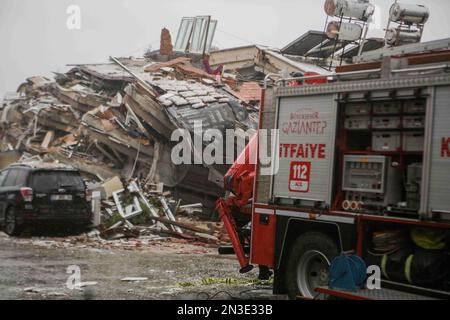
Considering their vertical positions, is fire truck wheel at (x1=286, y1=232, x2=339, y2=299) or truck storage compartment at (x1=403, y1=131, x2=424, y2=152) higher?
truck storage compartment at (x1=403, y1=131, x2=424, y2=152)

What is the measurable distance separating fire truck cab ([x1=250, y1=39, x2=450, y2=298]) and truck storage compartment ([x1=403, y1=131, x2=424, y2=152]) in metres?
0.01

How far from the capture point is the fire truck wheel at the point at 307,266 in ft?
29.1

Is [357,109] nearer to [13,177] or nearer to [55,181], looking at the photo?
[55,181]

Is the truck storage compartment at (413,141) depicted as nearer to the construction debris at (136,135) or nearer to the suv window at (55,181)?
the construction debris at (136,135)

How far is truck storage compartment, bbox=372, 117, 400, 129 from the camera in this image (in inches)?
323

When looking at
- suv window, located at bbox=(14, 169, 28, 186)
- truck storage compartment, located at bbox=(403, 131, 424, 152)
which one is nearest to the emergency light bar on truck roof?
truck storage compartment, located at bbox=(403, 131, 424, 152)

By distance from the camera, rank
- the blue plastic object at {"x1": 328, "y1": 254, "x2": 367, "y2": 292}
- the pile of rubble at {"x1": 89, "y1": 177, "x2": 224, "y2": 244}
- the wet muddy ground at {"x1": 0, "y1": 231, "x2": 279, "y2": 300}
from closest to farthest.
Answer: the blue plastic object at {"x1": 328, "y1": 254, "x2": 367, "y2": 292}
the wet muddy ground at {"x1": 0, "y1": 231, "x2": 279, "y2": 300}
the pile of rubble at {"x1": 89, "y1": 177, "x2": 224, "y2": 244}

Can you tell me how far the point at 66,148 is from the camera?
2152cm

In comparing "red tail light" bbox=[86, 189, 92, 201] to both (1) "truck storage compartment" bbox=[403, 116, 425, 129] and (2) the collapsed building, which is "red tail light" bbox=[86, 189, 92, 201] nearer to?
(2) the collapsed building

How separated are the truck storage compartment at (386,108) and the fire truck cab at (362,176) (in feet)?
0.04

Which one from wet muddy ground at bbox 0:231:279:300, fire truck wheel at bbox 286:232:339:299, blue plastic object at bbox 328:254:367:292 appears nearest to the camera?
blue plastic object at bbox 328:254:367:292

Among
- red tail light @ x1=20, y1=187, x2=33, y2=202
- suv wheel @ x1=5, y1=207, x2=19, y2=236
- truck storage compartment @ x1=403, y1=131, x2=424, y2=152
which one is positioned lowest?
suv wheel @ x1=5, y1=207, x2=19, y2=236

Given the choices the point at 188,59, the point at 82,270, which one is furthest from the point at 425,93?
the point at 188,59
